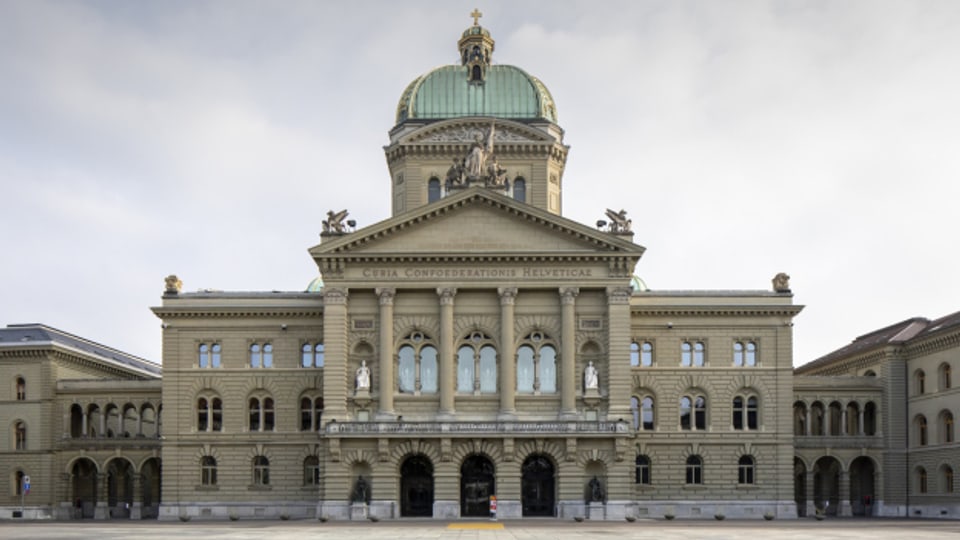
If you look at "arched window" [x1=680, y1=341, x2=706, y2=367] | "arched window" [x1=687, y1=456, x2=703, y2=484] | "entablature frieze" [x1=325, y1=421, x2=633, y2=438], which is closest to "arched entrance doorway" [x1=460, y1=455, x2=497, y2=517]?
"entablature frieze" [x1=325, y1=421, x2=633, y2=438]

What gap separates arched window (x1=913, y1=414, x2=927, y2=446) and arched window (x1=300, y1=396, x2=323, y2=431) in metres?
42.9

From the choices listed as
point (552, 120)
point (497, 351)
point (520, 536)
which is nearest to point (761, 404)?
point (497, 351)

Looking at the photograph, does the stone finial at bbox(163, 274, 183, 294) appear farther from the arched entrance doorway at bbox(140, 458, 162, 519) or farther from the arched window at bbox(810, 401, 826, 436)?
the arched window at bbox(810, 401, 826, 436)

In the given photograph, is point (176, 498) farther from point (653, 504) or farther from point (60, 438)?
point (653, 504)

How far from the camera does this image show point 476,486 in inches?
3300

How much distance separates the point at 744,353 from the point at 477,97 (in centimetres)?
2890

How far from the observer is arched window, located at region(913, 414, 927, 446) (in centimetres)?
9125

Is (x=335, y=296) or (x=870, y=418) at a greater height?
(x=335, y=296)

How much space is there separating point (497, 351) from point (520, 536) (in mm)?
27076

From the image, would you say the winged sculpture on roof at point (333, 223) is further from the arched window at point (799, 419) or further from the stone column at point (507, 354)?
the arched window at point (799, 419)

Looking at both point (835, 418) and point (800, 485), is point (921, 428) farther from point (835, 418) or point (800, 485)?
point (800, 485)

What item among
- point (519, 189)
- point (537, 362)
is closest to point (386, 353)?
point (537, 362)

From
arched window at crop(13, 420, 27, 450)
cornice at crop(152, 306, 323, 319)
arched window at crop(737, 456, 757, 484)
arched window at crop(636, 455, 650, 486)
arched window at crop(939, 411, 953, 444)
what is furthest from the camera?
arched window at crop(13, 420, 27, 450)

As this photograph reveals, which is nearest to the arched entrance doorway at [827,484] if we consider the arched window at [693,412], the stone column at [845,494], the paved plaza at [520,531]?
the stone column at [845,494]
